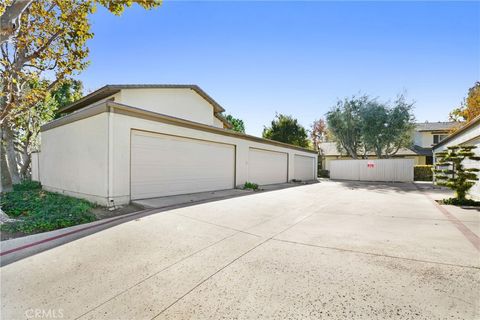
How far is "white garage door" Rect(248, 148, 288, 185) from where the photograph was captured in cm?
1429

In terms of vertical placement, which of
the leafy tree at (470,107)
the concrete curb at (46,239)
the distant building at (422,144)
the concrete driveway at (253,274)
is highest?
the leafy tree at (470,107)

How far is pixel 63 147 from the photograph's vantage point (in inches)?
371

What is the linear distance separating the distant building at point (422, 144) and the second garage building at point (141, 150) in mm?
18122

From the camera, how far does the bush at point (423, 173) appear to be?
20938mm

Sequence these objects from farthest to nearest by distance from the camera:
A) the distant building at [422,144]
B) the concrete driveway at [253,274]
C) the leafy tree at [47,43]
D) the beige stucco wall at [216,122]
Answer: the distant building at [422,144]
the beige stucco wall at [216,122]
the leafy tree at [47,43]
the concrete driveway at [253,274]

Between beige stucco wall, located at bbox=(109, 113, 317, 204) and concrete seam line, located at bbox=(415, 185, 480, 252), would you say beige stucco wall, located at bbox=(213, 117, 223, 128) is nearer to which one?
beige stucco wall, located at bbox=(109, 113, 317, 204)

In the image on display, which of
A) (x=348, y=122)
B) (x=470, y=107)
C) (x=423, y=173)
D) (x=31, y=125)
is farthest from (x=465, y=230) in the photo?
(x=470, y=107)

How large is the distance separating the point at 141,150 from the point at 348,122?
2078cm

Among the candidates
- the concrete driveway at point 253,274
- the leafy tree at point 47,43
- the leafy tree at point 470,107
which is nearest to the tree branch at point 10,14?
the leafy tree at point 47,43

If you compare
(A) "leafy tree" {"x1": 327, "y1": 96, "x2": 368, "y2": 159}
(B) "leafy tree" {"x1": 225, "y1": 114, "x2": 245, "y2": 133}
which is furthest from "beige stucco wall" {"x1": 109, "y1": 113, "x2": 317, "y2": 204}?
(B) "leafy tree" {"x1": 225, "y1": 114, "x2": 245, "y2": 133}

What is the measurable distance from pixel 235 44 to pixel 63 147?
855 centimetres

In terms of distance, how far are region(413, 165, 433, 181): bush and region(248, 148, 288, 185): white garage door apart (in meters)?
13.9

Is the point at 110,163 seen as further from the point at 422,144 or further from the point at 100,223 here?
the point at 422,144

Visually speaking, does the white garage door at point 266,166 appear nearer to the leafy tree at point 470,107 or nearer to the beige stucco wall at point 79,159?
the beige stucco wall at point 79,159
